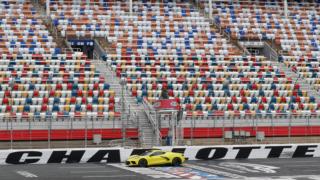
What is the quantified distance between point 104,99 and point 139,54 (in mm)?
8954

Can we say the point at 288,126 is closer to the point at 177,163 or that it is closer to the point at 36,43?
the point at 177,163

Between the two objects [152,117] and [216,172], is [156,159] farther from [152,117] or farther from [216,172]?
[152,117]

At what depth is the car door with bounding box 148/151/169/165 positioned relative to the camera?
33.2 m

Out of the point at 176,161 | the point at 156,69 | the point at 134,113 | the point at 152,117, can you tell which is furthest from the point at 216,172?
the point at 156,69

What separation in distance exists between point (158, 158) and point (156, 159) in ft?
0.35

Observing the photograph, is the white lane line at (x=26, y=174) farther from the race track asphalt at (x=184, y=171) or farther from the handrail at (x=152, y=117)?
the handrail at (x=152, y=117)

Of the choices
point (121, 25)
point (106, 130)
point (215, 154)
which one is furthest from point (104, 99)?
point (121, 25)

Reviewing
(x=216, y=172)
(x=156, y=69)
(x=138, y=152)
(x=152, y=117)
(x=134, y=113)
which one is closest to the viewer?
(x=216, y=172)

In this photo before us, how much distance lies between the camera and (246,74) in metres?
50.8

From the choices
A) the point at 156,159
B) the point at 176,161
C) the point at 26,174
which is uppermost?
the point at 26,174

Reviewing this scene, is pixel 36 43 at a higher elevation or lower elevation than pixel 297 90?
higher

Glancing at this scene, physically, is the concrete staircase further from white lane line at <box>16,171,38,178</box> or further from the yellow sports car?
white lane line at <box>16,171,38,178</box>

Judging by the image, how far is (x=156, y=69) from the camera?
4994 cm

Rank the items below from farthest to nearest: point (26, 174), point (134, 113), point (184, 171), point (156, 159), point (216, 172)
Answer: point (134, 113) < point (156, 159) < point (184, 171) < point (216, 172) < point (26, 174)
